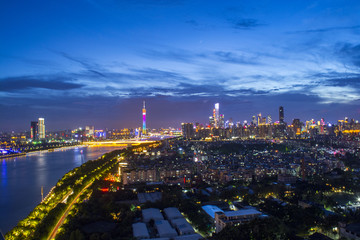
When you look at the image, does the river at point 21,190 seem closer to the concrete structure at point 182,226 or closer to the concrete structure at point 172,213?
the concrete structure at point 172,213

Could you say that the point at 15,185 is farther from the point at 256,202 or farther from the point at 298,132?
the point at 298,132

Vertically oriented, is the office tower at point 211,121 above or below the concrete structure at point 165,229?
above

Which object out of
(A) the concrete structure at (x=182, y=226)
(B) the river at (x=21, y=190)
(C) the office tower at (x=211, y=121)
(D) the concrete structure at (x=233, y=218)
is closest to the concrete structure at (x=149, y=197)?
(A) the concrete structure at (x=182, y=226)

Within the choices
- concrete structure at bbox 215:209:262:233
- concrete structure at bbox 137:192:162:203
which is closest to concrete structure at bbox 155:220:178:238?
concrete structure at bbox 215:209:262:233

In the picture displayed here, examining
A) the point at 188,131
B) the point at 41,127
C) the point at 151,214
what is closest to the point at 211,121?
the point at 188,131

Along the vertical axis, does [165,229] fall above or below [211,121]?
below

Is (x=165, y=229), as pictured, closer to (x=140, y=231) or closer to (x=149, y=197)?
(x=140, y=231)
